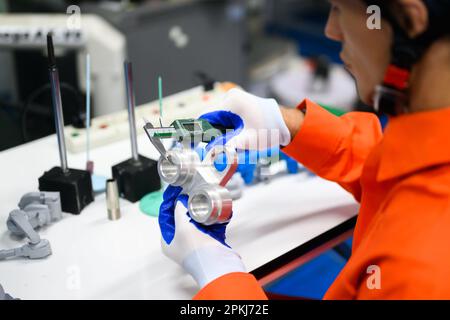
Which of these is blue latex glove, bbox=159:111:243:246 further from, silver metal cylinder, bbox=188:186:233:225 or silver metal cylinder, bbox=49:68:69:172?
silver metal cylinder, bbox=49:68:69:172

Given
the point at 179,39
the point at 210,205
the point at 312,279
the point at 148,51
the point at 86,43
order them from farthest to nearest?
the point at 179,39
the point at 148,51
the point at 86,43
the point at 312,279
the point at 210,205

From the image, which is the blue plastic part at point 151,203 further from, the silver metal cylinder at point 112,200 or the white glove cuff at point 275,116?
the white glove cuff at point 275,116

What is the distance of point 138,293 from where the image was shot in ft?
2.91

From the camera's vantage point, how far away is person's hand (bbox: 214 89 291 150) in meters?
1.08

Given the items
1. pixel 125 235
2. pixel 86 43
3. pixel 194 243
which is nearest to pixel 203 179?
pixel 194 243

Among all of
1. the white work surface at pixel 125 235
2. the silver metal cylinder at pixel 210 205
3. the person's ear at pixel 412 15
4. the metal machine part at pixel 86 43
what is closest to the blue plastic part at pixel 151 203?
the white work surface at pixel 125 235

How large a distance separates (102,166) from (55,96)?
265mm

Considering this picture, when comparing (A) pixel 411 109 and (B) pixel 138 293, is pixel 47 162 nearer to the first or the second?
(B) pixel 138 293

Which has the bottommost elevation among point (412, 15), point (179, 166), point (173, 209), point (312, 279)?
point (312, 279)

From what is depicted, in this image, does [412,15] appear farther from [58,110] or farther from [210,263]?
[58,110]

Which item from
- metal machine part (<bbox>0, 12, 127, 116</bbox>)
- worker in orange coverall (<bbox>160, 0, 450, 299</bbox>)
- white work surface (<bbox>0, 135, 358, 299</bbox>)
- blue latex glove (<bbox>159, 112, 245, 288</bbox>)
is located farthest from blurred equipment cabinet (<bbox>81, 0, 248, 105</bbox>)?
worker in orange coverall (<bbox>160, 0, 450, 299</bbox>)

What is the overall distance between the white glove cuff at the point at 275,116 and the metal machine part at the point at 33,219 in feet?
1.42

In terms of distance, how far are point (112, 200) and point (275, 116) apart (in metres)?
0.35

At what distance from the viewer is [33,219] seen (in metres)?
1.02
